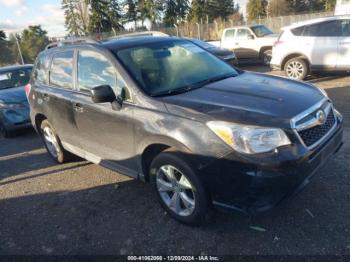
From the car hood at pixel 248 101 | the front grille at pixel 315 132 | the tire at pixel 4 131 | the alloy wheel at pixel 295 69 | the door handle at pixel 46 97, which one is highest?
the car hood at pixel 248 101

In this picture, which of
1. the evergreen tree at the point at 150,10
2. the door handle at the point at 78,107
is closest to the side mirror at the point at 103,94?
the door handle at the point at 78,107

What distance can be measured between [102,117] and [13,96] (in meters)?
5.17

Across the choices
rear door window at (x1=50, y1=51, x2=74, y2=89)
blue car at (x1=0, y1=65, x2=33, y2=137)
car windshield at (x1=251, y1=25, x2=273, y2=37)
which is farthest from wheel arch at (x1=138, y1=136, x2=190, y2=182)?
car windshield at (x1=251, y1=25, x2=273, y2=37)

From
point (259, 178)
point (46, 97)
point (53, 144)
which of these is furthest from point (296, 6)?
point (259, 178)

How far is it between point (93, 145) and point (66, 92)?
867 mm

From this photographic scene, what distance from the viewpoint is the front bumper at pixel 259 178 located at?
9.19ft

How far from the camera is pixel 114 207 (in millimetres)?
4121

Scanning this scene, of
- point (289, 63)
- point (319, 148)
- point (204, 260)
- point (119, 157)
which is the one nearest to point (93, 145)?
point (119, 157)

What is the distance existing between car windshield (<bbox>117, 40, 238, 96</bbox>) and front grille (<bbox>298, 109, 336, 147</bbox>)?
1.26 meters

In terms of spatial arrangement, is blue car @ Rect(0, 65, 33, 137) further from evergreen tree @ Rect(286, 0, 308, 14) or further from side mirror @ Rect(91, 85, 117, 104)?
evergreen tree @ Rect(286, 0, 308, 14)

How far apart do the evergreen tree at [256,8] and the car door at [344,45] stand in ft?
186

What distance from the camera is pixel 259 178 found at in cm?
280

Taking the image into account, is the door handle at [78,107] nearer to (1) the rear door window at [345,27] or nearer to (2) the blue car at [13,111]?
(2) the blue car at [13,111]

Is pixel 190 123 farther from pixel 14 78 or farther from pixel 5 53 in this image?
pixel 5 53
